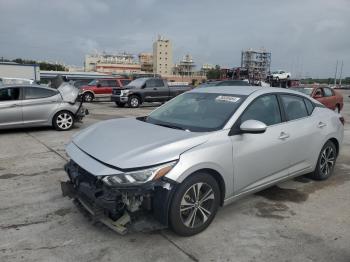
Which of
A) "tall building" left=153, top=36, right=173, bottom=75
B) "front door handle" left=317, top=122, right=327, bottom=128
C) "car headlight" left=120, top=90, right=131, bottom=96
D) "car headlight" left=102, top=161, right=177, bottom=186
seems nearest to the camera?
"car headlight" left=102, top=161, right=177, bottom=186

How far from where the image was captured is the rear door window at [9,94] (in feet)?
32.0

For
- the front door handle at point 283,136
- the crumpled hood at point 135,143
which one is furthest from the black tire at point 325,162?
the crumpled hood at point 135,143

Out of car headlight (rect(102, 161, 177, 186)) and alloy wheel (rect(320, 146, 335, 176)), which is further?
alloy wheel (rect(320, 146, 335, 176))

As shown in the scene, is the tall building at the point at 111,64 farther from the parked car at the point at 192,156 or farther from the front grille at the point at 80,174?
the front grille at the point at 80,174

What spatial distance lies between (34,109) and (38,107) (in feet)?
0.47

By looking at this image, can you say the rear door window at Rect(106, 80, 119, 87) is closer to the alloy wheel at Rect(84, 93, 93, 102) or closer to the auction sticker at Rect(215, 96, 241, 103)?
the alloy wheel at Rect(84, 93, 93, 102)

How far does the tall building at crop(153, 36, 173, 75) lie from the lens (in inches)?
5501

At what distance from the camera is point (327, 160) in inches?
222

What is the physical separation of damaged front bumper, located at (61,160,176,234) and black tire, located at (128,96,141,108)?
16851mm

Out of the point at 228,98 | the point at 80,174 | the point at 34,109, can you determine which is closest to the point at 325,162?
the point at 228,98

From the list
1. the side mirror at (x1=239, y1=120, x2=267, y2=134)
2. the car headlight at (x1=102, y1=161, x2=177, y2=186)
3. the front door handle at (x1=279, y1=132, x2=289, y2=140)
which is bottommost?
the car headlight at (x1=102, y1=161, x2=177, y2=186)

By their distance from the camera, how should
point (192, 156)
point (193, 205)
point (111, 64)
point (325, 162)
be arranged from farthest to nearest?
point (111, 64)
point (325, 162)
point (193, 205)
point (192, 156)

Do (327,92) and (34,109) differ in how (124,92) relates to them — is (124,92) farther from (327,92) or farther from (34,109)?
(327,92)

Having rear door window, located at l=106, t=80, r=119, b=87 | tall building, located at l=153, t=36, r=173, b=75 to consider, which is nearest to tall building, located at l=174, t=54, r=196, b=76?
tall building, located at l=153, t=36, r=173, b=75
